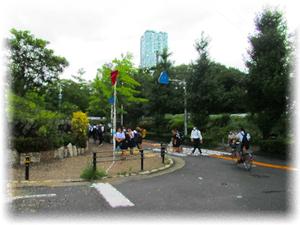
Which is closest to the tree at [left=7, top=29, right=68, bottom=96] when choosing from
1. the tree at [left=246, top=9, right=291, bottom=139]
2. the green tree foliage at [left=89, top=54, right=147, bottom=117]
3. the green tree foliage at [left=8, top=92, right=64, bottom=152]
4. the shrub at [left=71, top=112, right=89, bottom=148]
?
the green tree foliage at [left=89, top=54, right=147, bottom=117]

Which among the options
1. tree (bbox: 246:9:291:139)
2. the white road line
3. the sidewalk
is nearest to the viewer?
the white road line

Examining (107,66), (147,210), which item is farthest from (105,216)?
(107,66)

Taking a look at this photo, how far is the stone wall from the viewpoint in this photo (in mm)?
14180

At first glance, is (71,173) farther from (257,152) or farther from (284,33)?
(284,33)

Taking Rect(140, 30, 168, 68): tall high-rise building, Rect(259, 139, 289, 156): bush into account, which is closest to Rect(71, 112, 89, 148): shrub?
Rect(259, 139, 289, 156): bush

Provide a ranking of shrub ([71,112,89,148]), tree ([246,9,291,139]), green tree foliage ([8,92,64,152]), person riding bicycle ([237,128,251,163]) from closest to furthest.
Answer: person riding bicycle ([237,128,251,163]) → green tree foliage ([8,92,64,152]) → tree ([246,9,291,139]) → shrub ([71,112,89,148])

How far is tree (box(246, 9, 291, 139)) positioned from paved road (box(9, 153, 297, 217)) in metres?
7.53

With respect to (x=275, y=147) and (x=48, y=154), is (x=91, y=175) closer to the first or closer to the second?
(x=48, y=154)

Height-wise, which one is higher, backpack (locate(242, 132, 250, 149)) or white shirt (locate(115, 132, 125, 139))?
white shirt (locate(115, 132, 125, 139))

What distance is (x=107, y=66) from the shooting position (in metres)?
31.0

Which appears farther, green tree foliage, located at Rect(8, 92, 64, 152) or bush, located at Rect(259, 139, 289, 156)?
bush, located at Rect(259, 139, 289, 156)

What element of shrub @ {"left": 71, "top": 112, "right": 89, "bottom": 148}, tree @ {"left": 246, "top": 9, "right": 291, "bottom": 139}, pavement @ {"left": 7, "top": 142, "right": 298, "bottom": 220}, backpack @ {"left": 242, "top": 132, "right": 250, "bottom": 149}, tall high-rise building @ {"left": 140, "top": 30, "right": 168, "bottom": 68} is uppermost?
tall high-rise building @ {"left": 140, "top": 30, "right": 168, "bottom": 68}

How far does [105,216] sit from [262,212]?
3.17m

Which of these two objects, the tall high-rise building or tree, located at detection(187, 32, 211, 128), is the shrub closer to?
tree, located at detection(187, 32, 211, 128)
